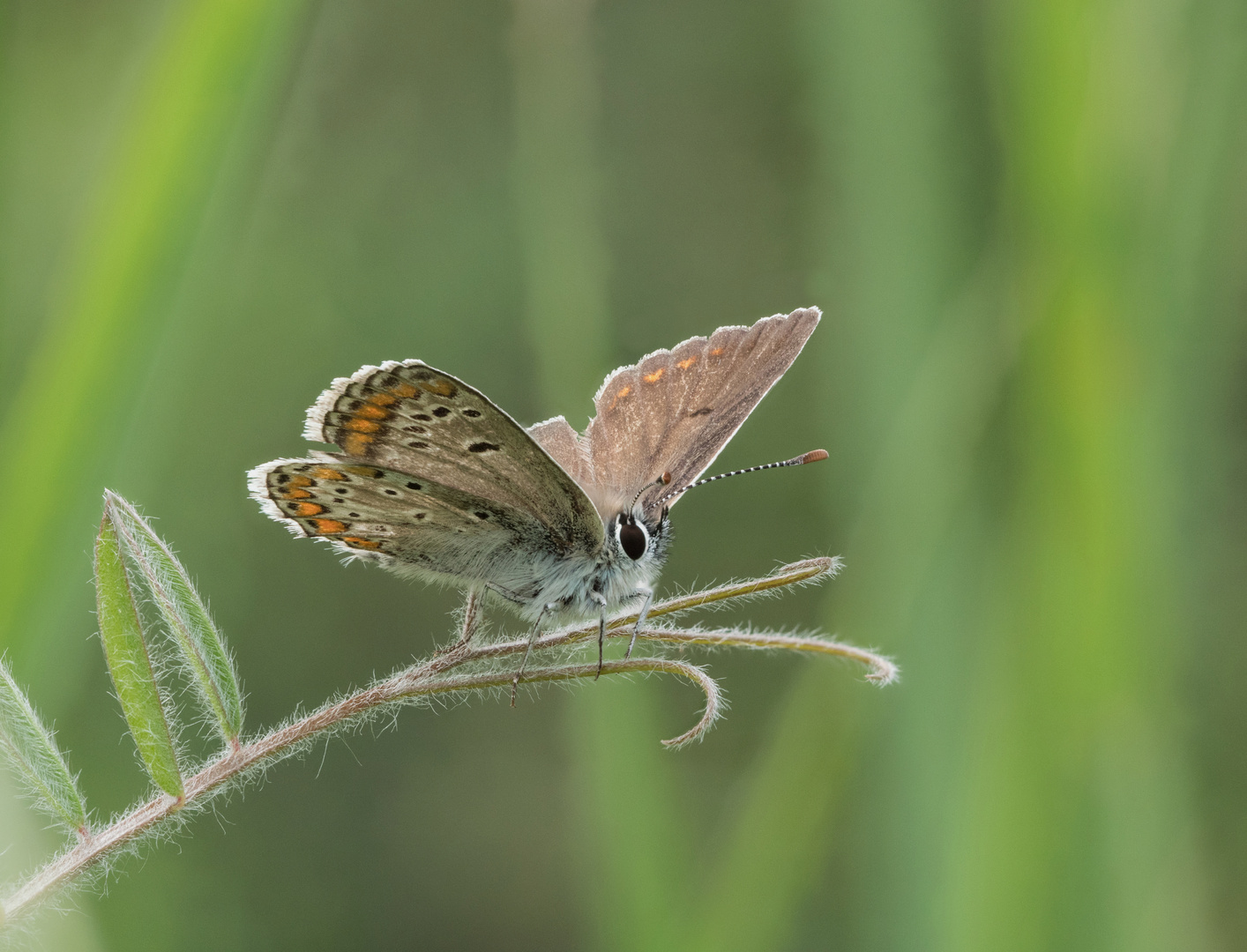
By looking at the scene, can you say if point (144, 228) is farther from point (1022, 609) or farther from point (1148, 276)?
point (1148, 276)

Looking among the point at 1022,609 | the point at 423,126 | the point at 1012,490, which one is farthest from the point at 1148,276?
the point at 423,126

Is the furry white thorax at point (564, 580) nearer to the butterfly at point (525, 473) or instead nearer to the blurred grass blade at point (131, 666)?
the butterfly at point (525, 473)

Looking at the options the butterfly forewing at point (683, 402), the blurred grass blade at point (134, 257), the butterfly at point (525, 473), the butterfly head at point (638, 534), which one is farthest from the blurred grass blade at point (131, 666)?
the butterfly forewing at point (683, 402)

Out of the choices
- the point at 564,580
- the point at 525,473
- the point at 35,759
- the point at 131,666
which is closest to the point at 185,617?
the point at 131,666

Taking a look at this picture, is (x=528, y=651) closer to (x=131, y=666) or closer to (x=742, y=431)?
(x=131, y=666)

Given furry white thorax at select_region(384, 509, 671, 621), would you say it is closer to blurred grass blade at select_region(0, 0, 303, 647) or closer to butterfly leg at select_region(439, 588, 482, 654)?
butterfly leg at select_region(439, 588, 482, 654)

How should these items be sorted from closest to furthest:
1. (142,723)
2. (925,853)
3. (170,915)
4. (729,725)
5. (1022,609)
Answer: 1. (142,723)
2. (925,853)
3. (1022,609)
4. (170,915)
5. (729,725)

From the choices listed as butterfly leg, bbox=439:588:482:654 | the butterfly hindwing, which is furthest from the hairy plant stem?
the butterfly hindwing
